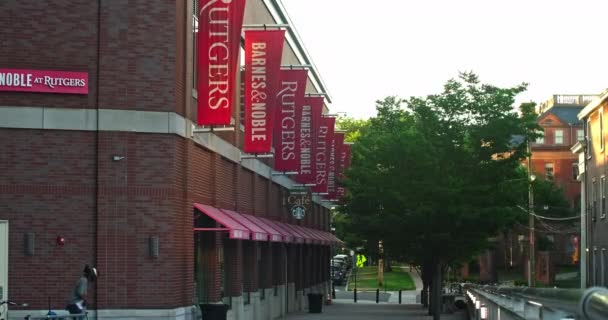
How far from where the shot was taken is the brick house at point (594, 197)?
→ 178 ft

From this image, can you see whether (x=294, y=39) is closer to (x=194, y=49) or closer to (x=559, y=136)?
(x=194, y=49)

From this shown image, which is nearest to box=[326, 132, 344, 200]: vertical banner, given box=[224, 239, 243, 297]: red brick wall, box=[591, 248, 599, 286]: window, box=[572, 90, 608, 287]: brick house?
box=[572, 90, 608, 287]: brick house

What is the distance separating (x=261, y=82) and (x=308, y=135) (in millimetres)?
10740

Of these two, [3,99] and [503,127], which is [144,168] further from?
[503,127]

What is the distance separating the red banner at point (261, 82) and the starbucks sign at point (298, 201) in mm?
12671

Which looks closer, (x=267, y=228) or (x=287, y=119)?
(x=267, y=228)

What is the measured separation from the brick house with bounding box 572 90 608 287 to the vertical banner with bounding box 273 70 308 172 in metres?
22.6

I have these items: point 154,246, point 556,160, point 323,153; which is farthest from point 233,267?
point 556,160

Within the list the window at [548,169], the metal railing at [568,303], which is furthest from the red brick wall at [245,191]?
the window at [548,169]

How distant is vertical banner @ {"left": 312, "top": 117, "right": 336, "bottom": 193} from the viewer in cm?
4175

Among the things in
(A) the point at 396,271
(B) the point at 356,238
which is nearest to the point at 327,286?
(B) the point at 356,238

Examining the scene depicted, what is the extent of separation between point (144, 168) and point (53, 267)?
275 centimetres

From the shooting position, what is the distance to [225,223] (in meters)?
24.6

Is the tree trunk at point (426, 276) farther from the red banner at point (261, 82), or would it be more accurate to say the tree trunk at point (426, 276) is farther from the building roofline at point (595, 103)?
the red banner at point (261, 82)
